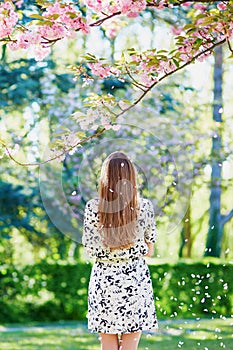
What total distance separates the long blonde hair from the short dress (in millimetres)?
60

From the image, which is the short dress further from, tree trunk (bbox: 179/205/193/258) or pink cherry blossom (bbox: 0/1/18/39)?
tree trunk (bbox: 179/205/193/258)

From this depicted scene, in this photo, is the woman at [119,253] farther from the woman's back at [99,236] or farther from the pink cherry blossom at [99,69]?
the pink cherry blossom at [99,69]

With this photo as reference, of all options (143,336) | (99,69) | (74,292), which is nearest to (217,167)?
(74,292)

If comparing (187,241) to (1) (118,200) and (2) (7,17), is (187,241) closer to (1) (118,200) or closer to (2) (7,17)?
(1) (118,200)

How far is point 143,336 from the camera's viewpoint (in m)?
6.93

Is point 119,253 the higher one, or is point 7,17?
point 7,17

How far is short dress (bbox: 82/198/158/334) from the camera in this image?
3291 millimetres

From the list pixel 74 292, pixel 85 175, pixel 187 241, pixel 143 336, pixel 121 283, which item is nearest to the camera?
pixel 121 283

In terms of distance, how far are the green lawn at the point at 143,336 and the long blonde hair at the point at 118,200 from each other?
2.99m

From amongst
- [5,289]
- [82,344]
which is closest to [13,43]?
[82,344]

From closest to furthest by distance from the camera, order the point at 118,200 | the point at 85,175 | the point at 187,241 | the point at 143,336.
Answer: the point at 118,200, the point at 143,336, the point at 85,175, the point at 187,241

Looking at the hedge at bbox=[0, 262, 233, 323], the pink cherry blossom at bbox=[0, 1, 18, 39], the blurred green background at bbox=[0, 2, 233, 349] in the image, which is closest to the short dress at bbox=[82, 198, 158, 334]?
the pink cherry blossom at bbox=[0, 1, 18, 39]

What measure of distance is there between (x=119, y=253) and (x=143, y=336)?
3825mm

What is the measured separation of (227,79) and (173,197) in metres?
3.55
